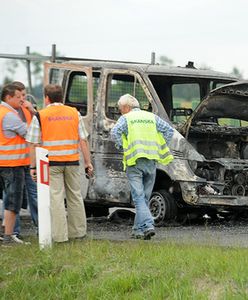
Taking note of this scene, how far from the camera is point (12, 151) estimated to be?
11312mm

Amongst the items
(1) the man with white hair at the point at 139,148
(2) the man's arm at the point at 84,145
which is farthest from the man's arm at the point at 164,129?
(2) the man's arm at the point at 84,145

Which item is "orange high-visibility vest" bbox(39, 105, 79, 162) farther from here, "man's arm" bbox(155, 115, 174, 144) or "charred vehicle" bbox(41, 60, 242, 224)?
"charred vehicle" bbox(41, 60, 242, 224)

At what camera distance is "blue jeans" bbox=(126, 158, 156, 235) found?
37.2ft

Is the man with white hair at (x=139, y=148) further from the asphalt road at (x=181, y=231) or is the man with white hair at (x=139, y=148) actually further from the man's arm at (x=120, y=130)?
the asphalt road at (x=181, y=231)

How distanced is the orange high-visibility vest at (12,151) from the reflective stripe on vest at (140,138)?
116cm

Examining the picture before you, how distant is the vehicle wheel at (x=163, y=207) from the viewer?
1298cm

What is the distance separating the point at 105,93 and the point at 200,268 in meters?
5.11

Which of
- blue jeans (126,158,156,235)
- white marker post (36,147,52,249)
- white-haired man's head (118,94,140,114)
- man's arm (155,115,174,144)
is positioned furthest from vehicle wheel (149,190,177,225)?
white marker post (36,147,52,249)

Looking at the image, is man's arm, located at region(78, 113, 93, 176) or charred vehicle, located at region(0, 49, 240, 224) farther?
charred vehicle, located at region(0, 49, 240, 224)

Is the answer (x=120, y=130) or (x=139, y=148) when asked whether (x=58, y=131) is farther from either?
(x=139, y=148)

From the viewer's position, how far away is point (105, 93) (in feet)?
43.8

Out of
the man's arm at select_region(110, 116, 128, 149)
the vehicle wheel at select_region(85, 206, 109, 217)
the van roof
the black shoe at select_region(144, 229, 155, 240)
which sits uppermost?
the van roof

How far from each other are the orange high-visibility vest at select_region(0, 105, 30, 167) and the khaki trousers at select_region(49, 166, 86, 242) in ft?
1.90

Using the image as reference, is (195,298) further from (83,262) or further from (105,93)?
(105,93)
